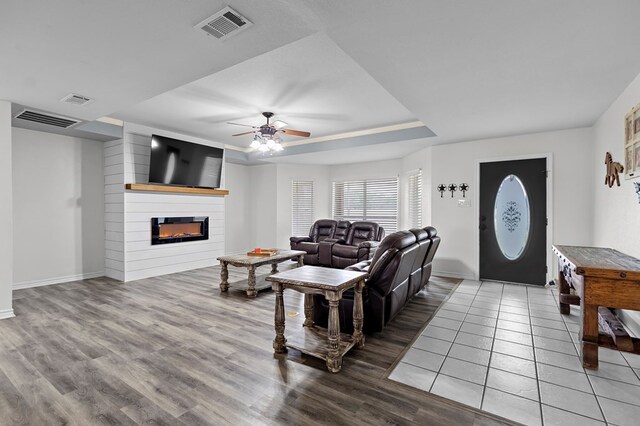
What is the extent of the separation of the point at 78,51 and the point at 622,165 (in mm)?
5290

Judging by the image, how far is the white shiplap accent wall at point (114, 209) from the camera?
546 cm

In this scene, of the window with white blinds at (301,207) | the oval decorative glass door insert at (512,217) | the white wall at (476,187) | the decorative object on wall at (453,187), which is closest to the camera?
the white wall at (476,187)

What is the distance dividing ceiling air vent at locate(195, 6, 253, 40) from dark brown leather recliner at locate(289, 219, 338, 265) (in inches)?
203

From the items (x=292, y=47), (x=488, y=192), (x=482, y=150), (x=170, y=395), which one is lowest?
(x=170, y=395)

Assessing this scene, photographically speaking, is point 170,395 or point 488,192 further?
point 488,192

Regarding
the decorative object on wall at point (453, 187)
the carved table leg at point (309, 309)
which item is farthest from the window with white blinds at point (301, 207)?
the carved table leg at point (309, 309)

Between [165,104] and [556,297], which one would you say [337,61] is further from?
[556,297]

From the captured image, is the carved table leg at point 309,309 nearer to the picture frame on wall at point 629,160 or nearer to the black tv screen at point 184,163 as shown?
the picture frame on wall at point 629,160

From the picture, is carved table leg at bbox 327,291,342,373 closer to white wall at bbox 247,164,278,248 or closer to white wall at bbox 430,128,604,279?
white wall at bbox 430,128,604,279

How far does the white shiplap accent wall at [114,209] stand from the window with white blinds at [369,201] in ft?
16.2

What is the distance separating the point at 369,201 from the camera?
7930mm

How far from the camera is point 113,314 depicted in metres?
3.75

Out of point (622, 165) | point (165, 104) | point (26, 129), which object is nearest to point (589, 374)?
point (622, 165)

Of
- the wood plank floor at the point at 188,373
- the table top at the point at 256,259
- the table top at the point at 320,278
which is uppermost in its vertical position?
the table top at the point at 320,278
